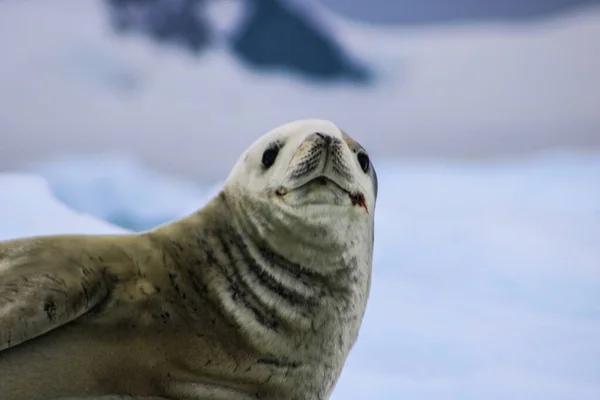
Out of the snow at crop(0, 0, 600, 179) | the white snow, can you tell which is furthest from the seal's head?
the snow at crop(0, 0, 600, 179)

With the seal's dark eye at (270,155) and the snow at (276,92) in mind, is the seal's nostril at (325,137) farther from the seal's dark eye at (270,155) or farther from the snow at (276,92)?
the snow at (276,92)

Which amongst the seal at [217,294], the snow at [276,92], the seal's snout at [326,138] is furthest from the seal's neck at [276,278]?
the snow at [276,92]

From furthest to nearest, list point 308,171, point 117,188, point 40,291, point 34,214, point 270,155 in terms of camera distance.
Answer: point 117,188
point 34,214
point 270,155
point 308,171
point 40,291

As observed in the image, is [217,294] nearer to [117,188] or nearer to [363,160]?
[363,160]

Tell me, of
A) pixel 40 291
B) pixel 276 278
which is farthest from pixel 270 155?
pixel 40 291

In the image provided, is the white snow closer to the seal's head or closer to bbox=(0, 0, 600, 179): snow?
bbox=(0, 0, 600, 179): snow

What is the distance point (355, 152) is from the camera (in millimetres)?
1534

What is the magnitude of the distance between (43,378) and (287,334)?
0.40 metres

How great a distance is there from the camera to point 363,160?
5.10 feet

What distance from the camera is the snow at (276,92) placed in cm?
348

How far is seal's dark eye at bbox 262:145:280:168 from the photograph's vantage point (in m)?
1.50

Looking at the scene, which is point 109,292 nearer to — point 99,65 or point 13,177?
point 13,177

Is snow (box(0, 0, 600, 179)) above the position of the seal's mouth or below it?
above

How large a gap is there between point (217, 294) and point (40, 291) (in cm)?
30
